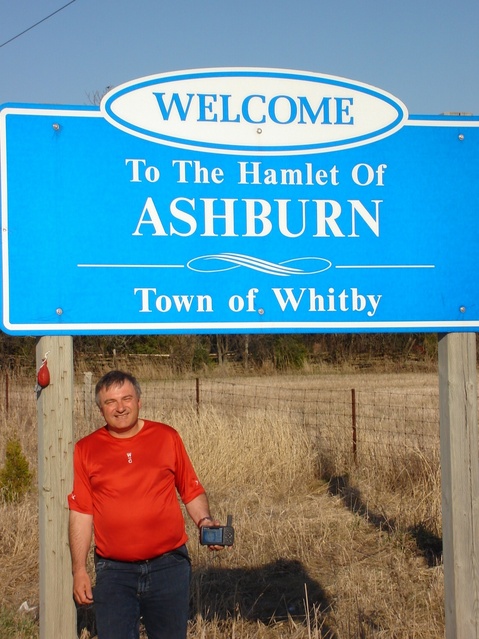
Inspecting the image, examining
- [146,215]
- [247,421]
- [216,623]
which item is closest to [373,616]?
[216,623]

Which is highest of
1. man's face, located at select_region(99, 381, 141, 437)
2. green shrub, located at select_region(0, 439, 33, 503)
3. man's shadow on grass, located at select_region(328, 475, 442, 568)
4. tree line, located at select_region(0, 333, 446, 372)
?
tree line, located at select_region(0, 333, 446, 372)

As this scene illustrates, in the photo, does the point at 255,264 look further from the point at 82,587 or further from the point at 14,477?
the point at 14,477

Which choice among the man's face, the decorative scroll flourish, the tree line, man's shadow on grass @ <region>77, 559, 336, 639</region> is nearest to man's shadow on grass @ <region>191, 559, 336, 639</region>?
man's shadow on grass @ <region>77, 559, 336, 639</region>

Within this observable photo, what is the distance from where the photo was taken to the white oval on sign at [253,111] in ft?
13.1

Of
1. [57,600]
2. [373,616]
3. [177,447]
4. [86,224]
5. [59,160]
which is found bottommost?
[373,616]

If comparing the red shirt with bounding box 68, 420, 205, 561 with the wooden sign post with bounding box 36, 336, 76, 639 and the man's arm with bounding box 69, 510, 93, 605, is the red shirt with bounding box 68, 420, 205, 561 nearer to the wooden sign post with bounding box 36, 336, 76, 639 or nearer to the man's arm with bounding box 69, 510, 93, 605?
the man's arm with bounding box 69, 510, 93, 605

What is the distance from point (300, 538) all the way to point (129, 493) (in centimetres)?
369

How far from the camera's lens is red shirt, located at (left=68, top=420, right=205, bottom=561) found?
3537 mm

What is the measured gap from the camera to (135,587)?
3572mm

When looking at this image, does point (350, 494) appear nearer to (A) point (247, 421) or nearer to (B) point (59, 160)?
(A) point (247, 421)

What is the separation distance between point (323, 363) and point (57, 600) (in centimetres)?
2598

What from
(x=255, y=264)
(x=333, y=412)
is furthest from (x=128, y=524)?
(x=333, y=412)

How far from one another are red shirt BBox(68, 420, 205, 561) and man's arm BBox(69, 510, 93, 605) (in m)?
0.03

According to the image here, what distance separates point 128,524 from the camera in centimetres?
353
